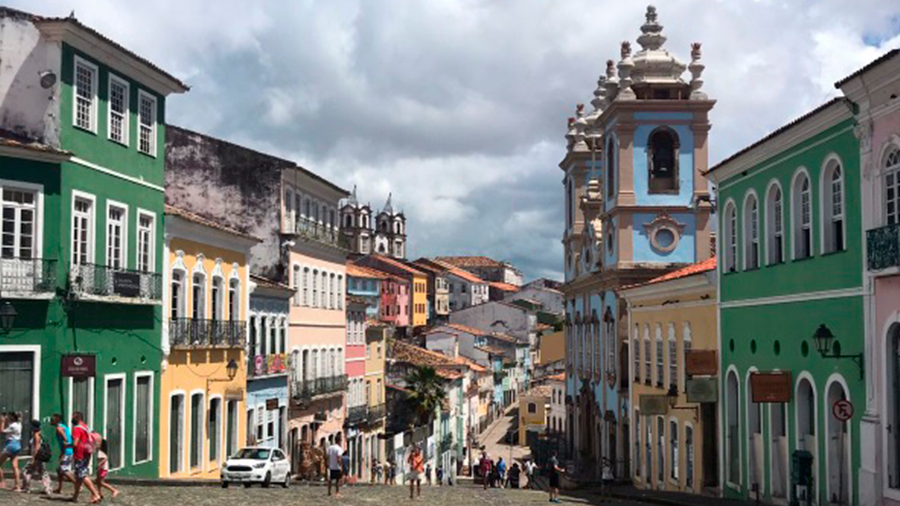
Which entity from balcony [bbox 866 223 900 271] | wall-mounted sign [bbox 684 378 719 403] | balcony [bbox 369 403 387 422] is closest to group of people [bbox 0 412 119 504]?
balcony [bbox 866 223 900 271]

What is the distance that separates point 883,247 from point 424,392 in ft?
174

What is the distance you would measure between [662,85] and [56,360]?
3004cm

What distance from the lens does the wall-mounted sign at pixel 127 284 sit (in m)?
28.5

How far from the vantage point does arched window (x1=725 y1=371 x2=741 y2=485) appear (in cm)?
3053

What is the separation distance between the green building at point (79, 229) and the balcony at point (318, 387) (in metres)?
15.6

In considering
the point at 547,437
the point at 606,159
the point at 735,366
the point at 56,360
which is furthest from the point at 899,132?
the point at 547,437

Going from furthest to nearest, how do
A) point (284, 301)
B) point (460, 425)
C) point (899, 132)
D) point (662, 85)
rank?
point (460, 425), point (662, 85), point (284, 301), point (899, 132)

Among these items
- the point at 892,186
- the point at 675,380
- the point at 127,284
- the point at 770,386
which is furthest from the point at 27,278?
the point at 675,380

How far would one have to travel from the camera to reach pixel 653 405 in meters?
35.5

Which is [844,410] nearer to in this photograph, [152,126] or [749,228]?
[749,228]

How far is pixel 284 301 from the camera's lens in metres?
45.5

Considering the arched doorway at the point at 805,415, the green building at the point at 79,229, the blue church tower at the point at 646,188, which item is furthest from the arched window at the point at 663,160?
the arched doorway at the point at 805,415

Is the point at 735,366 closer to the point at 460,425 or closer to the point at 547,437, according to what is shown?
the point at 547,437

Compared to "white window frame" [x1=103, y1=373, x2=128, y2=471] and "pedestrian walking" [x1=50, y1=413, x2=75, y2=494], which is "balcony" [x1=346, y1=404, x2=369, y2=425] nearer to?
"white window frame" [x1=103, y1=373, x2=128, y2=471]
